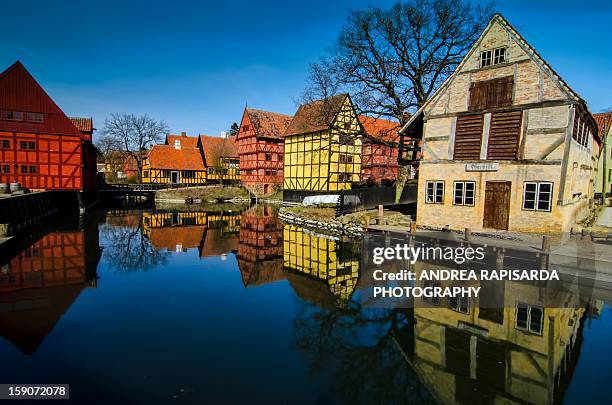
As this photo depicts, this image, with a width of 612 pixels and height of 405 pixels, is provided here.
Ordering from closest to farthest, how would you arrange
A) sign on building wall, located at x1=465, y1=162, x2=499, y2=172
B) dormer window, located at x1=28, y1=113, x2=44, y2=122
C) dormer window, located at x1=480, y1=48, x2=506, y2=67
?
dormer window, located at x1=480, y1=48, x2=506, y2=67 → sign on building wall, located at x1=465, y1=162, x2=499, y2=172 → dormer window, located at x1=28, y1=113, x2=44, y2=122

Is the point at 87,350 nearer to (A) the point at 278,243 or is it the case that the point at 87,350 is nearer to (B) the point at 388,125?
(A) the point at 278,243

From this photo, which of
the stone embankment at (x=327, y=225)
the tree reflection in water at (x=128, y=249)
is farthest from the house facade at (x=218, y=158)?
the stone embankment at (x=327, y=225)

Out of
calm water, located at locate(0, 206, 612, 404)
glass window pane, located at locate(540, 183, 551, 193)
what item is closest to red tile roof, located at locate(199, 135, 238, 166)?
calm water, located at locate(0, 206, 612, 404)

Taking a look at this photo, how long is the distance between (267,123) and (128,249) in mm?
32438

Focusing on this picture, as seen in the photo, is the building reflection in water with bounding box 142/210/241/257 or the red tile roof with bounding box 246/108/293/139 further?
the red tile roof with bounding box 246/108/293/139

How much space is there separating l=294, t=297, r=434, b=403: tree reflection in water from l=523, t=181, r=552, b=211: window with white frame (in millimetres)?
9568

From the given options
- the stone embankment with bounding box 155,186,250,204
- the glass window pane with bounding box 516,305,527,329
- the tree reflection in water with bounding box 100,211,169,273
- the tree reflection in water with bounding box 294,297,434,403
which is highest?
the stone embankment with bounding box 155,186,250,204

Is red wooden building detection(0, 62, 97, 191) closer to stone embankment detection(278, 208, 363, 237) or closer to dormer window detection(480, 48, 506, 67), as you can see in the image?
stone embankment detection(278, 208, 363, 237)

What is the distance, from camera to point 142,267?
1457 centimetres

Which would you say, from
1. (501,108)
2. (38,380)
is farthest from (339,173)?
(38,380)

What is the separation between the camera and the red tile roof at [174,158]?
169ft

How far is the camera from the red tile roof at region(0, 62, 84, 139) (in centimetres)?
2700

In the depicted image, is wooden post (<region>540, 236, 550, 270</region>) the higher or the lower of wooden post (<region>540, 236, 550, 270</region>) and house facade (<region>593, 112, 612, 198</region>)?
the lower

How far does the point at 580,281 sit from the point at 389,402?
30.5 ft
